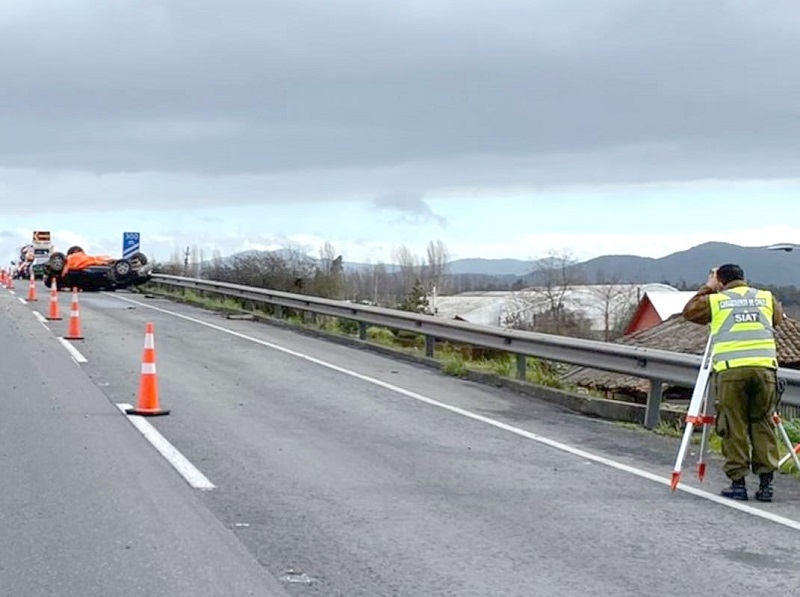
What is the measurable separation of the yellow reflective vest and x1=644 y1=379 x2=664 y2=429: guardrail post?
3.33 meters

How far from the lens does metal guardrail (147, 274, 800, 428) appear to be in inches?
488

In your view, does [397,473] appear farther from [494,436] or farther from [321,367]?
[321,367]

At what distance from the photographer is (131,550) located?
680 centimetres

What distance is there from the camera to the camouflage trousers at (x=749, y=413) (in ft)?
29.7

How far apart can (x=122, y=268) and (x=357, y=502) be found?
1193 inches

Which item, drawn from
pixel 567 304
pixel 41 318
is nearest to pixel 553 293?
pixel 567 304

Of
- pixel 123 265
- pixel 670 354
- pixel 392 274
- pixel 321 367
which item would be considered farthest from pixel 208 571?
pixel 392 274

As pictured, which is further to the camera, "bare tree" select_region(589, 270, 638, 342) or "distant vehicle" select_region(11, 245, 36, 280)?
"bare tree" select_region(589, 270, 638, 342)

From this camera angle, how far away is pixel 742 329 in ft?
30.4

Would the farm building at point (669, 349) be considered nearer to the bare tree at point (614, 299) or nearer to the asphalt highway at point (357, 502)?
the asphalt highway at point (357, 502)

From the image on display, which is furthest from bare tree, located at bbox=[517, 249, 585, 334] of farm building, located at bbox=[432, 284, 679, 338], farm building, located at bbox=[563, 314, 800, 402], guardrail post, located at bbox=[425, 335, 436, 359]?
guardrail post, located at bbox=[425, 335, 436, 359]

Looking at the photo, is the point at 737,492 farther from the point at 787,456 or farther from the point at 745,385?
the point at 787,456

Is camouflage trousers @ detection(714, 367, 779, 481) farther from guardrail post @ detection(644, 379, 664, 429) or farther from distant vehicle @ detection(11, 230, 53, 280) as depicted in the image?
distant vehicle @ detection(11, 230, 53, 280)

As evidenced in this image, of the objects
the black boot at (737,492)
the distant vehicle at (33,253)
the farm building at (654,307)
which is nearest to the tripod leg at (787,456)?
the black boot at (737,492)
